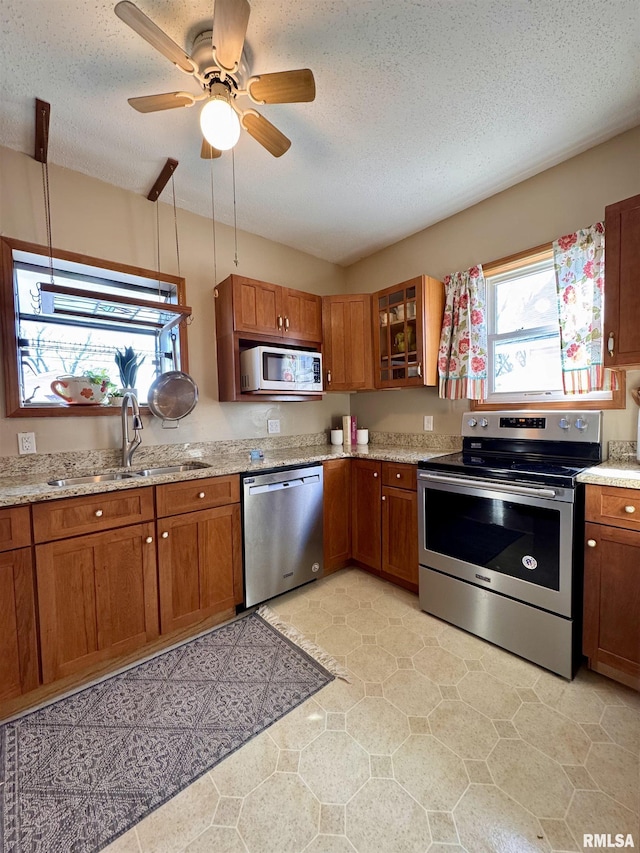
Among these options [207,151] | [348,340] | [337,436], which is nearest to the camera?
[207,151]

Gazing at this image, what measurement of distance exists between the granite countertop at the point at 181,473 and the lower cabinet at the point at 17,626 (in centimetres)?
25

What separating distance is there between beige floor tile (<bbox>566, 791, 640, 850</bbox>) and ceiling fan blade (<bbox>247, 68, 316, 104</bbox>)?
8.61 ft

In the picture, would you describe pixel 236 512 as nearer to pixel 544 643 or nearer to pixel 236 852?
pixel 236 852

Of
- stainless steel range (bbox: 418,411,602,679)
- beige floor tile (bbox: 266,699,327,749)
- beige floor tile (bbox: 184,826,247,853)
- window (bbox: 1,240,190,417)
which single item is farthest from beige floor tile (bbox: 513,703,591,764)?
window (bbox: 1,240,190,417)

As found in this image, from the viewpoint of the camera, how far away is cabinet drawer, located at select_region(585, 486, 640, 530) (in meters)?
1.46

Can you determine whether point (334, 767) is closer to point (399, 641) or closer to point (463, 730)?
point (463, 730)

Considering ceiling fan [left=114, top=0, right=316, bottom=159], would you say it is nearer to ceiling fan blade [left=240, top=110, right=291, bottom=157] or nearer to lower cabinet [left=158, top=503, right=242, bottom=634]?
ceiling fan blade [left=240, top=110, right=291, bottom=157]

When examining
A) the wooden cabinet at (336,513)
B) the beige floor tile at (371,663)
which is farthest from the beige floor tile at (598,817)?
the wooden cabinet at (336,513)

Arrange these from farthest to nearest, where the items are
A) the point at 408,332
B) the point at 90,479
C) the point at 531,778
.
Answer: the point at 408,332, the point at 90,479, the point at 531,778

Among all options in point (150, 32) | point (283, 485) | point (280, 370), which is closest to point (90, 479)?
point (283, 485)

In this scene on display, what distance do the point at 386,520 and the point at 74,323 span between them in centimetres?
242

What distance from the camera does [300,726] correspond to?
1.42 meters

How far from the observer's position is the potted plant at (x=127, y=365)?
7.63ft

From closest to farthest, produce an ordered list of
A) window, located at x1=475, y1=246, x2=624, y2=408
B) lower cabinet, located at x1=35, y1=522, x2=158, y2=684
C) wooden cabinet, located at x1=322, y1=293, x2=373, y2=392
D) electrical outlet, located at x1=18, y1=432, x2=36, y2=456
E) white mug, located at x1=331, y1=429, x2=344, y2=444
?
lower cabinet, located at x1=35, y1=522, x2=158, y2=684, electrical outlet, located at x1=18, y1=432, x2=36, y2=456, window, located at x1=475, y1=246, x2=624, y2=408, wooden cabinet, located at x1=322, y1=293, x2=373, y2=392, white mug, located at x1=331, y1=429, x2=344, y2=444
